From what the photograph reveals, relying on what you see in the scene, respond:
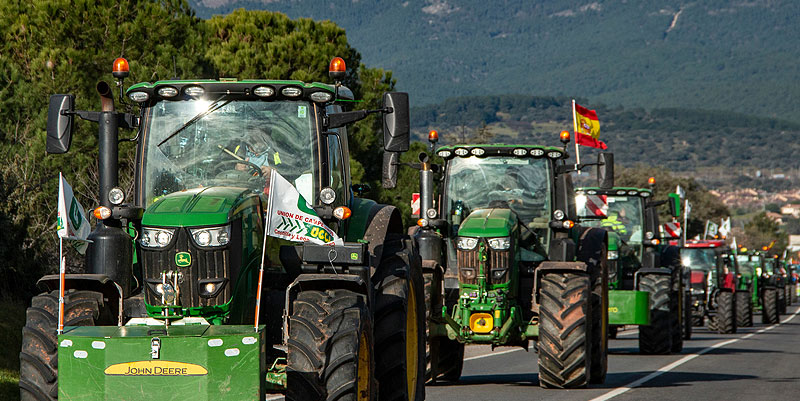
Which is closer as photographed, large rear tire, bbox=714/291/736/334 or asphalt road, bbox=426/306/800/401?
asphalt road, bbox=426/306/800/401

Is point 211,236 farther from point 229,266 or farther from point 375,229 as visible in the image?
point 375,229

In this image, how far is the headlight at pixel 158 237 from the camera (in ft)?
26.8

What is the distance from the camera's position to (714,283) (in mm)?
33938

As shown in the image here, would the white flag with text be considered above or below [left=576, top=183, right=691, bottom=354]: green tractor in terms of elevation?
above

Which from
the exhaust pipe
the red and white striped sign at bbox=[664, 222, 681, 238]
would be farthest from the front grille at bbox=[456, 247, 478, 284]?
the red and white striped sign at bbox=[664, 222, 681, 238]

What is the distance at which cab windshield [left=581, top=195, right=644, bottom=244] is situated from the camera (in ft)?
82.1

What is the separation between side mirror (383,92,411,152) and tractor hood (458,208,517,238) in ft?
19.4

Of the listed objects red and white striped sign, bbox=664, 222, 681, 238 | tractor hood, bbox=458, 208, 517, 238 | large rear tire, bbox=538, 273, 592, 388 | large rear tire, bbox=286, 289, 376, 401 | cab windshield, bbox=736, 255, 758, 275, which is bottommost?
cab windshield, bbox=736, 255, 758, 275

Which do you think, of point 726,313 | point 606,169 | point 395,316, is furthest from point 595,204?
point 395,316

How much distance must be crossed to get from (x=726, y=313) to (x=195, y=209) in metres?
26.0

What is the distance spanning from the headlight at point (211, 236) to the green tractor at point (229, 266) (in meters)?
0.01

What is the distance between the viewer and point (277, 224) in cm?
847

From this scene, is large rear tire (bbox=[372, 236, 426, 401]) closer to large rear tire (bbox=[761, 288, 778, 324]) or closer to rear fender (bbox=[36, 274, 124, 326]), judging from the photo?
rear fender (bbox=[36, 274, 124, 326])

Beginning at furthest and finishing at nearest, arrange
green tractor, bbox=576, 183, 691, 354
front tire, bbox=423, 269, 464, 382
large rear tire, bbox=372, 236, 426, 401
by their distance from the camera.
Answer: green tractor, bbox=576, 183, 691, 354 < front tire, bbox=423, 269, 464, 382 < large rear tire, bbox=372, 236, 426, 401
